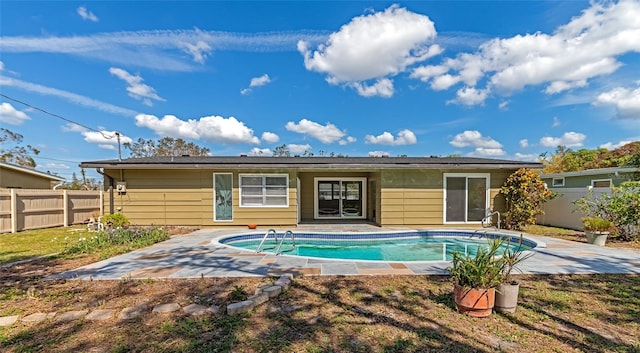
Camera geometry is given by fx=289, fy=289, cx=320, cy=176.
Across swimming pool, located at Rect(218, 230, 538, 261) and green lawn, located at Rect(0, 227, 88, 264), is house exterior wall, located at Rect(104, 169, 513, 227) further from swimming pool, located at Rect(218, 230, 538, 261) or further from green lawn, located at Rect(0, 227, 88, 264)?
green lawn, located at Rect(0, 227, 88, 264)

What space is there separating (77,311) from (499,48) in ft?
50.1

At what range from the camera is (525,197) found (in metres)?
9.55

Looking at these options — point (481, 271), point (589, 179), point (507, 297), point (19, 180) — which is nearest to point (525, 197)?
point (589, 179)

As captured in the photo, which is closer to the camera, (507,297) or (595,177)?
(507,297)

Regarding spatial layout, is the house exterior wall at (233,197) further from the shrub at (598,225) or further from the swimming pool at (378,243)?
the shrub at (598,225)

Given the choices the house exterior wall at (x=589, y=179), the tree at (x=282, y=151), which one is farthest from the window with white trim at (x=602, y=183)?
the tree at (x=282, y=151)

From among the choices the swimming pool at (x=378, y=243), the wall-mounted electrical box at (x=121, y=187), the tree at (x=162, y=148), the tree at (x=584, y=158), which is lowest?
the swimming pool at (x=378, y=243)

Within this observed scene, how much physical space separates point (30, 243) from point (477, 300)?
1029 centimetres

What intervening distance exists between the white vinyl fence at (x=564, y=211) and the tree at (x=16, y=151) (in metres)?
34.3

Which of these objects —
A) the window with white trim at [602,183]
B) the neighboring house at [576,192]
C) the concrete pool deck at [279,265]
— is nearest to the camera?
the concrete pool deck at [279,265]

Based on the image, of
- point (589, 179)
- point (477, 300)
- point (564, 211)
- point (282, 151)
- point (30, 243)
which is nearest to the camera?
point (477, 300)

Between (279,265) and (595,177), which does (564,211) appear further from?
(279,265)

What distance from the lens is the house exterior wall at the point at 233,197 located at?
1040 centimetres

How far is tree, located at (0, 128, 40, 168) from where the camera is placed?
2244 cm
